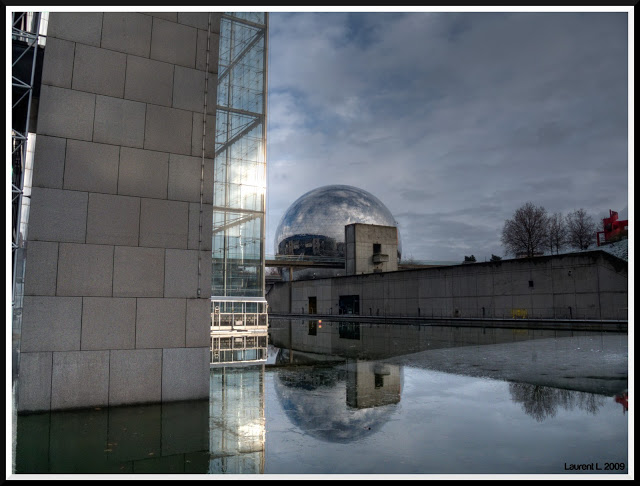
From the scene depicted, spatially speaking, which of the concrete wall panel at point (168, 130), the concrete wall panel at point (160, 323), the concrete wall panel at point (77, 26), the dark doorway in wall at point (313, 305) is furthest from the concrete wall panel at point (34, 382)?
the dark doorway in wall at point (313, 305)

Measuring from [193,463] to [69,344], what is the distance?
4.24 m

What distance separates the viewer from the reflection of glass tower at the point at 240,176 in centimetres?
1620

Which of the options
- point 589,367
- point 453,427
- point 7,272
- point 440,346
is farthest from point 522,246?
point 7,272

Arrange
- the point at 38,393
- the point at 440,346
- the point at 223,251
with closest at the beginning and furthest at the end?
the point at 38,393, the point at 223,251, the point at 440,346

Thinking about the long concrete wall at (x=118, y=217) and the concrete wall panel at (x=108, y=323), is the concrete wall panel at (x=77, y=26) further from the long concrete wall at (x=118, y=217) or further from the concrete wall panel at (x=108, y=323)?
the concrete wall panel at (x=108, y=323)

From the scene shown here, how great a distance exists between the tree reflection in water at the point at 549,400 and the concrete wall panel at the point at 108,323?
7088 mm

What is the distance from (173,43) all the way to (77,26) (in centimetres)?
180

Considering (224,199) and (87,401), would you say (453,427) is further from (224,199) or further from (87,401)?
(224,199)

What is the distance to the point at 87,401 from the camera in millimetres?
8562

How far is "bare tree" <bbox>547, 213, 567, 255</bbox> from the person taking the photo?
56828 mm

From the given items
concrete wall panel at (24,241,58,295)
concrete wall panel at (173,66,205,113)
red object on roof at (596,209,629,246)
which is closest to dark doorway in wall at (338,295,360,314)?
red object on roof at (596,209,629,246)

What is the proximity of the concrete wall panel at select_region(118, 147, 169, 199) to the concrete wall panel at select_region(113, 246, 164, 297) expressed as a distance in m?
1.13

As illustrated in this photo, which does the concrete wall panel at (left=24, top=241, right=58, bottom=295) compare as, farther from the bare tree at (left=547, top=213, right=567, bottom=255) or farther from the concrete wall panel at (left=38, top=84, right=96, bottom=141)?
the bare tree at (left=547, top=213, right=567, bottom=255)

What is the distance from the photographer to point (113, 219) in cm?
920
